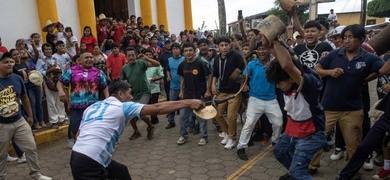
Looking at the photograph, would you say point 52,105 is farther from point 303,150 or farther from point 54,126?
point 303,150

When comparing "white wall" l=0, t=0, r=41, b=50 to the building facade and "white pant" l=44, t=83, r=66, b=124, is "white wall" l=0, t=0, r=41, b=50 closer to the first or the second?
the building facade

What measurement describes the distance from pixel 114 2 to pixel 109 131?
11.7 meters

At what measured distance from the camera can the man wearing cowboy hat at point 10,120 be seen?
4211 millimetres

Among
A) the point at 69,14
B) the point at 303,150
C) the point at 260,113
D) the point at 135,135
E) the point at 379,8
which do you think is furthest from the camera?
the point at 379,8

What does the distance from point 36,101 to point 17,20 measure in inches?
134

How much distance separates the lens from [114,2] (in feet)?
45.0

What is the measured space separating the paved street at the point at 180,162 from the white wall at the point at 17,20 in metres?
3.84

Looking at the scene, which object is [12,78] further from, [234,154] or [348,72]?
[348,72]

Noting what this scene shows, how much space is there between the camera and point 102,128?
3027 mm

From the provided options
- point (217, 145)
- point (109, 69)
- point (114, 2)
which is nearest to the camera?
point (217, 145)

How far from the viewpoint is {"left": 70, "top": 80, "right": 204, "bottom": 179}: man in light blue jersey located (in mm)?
2961

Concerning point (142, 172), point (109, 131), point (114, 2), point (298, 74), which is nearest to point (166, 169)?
point (142, 172)

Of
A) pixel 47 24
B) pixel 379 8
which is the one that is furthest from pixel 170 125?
pixel 379 8

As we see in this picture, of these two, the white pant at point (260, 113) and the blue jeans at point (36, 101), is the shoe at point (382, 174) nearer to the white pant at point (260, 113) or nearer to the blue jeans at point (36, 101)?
the white pant at point (260, 113)
